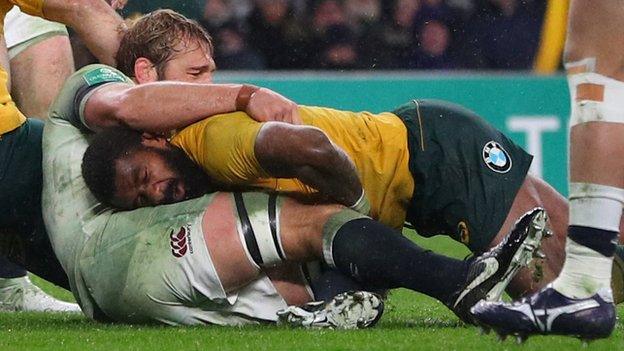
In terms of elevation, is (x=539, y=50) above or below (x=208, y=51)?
below

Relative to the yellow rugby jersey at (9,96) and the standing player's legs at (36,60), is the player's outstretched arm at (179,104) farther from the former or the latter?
the standing player's legs at (36,60)

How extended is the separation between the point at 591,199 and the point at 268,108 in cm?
131

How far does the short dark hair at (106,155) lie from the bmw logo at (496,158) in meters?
1.25

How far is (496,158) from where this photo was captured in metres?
5.19

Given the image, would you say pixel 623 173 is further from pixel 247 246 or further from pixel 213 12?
pixel 213 12

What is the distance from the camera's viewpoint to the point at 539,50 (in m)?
11.7

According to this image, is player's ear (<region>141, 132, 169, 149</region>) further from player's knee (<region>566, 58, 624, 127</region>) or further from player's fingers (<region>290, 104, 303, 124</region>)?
player's knee (<region>566, 58, 624, 127</region>)

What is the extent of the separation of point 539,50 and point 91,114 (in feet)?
23.8

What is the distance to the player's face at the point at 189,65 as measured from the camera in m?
5.38

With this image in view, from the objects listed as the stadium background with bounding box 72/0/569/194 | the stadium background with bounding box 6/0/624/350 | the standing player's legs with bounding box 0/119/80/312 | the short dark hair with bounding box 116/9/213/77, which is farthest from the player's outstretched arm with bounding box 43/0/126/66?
the stadium background with bounding box 72/0/569/194

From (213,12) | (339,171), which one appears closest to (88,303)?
(339,171)

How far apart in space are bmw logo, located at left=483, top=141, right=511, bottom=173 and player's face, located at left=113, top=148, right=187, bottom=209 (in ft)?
3.61

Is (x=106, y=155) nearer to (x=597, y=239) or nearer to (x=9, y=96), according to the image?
(x=9, y=96)

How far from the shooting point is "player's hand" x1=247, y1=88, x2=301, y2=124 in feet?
15.7
